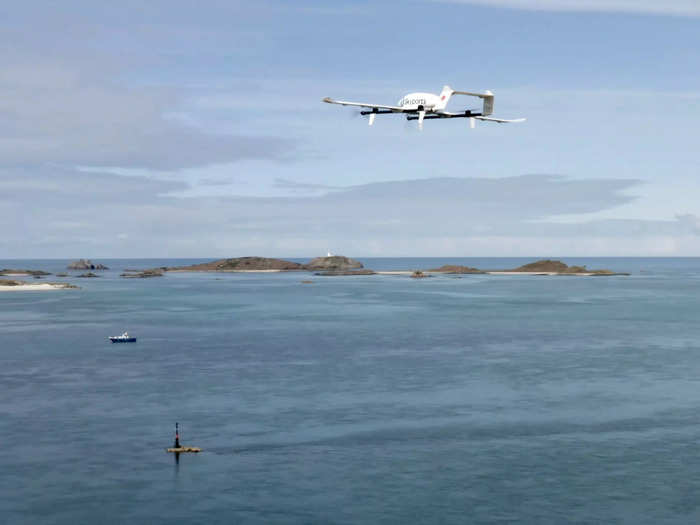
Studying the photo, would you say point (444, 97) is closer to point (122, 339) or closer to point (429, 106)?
point (429, 106)

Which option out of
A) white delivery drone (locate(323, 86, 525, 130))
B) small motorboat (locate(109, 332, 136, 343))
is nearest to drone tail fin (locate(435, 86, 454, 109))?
white delivery drone (locate(323, 86, 525, 130))

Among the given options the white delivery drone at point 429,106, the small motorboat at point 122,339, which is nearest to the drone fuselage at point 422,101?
the white delivery drone at point 429,106

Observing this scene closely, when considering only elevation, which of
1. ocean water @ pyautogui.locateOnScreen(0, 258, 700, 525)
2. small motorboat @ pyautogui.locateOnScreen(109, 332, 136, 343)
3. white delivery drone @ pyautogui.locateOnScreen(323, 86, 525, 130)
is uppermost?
white delivery drone @ pyautogui.locateOnScreen(323, 86, 525, 130)

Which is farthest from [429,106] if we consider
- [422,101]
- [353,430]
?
[353,430]

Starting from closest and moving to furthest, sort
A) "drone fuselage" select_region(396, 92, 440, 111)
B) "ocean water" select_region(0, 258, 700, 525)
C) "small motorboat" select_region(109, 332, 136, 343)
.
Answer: "ocean water" select_region(0, 258, 700, 525)
"drone fuselage" select_region(396, 92, 440, 111)
"small motorboat" select_region(109, 332, 136, 343)

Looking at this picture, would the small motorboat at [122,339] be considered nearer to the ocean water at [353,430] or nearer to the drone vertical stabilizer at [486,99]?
the ocean water at [353,430]

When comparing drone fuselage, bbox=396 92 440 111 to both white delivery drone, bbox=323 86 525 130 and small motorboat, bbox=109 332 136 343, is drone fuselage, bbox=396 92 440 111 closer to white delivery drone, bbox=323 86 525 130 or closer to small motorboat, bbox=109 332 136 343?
A: white delivery drone, bbox=323 86 525 130

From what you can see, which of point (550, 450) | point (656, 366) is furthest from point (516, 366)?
point (550, 450)

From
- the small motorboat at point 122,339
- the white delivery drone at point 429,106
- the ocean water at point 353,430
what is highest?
the white delivery drone at point 429,106
